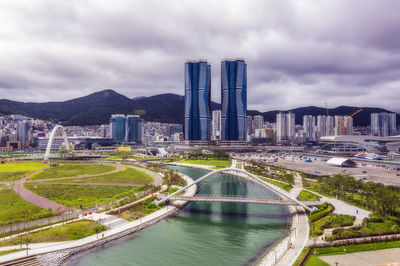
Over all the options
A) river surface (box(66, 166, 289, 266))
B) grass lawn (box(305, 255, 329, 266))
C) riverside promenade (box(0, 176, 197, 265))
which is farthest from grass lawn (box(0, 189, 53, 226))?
grass lawn (box(305, 255, 329, 266))

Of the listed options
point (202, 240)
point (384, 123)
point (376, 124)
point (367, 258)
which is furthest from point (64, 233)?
point (384, 123)

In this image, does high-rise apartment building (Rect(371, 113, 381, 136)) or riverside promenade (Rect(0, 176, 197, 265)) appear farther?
high-rise apartment building (Rect(371, 113, 381, 136))

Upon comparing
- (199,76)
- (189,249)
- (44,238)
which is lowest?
(189,249)

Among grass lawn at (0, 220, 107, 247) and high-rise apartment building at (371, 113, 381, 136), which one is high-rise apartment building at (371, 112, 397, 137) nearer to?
high-rise apartment building at (371, 113, 381, 136)

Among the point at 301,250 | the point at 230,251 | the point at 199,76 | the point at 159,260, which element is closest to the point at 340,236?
the point at 301,250

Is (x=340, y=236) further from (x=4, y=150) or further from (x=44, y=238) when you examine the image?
(x=4, y=150)

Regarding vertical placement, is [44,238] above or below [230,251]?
above

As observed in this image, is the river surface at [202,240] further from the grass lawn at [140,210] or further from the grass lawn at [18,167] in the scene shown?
the grass lawn at [18,167]
